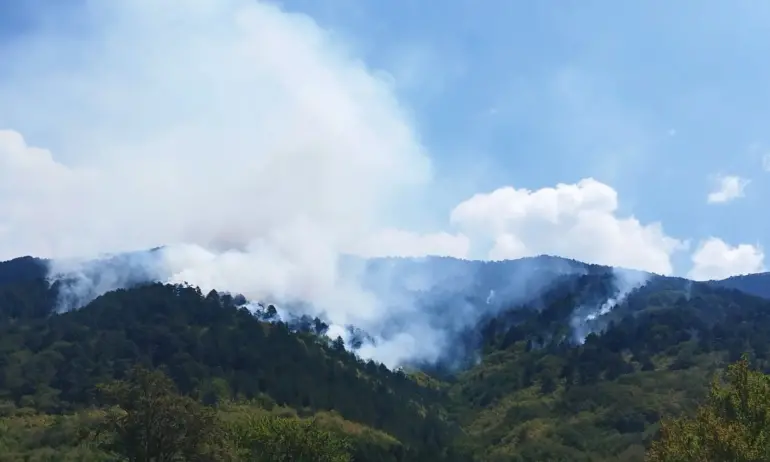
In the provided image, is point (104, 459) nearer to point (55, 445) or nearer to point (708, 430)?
point (55, 445)

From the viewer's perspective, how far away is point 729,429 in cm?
5244

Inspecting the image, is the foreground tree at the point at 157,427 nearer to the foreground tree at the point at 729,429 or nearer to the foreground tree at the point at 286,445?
the foreground tree at the point at 286,445

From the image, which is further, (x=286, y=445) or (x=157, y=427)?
(x=286, y=445)

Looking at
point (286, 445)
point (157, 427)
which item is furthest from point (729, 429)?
point (286, 445)

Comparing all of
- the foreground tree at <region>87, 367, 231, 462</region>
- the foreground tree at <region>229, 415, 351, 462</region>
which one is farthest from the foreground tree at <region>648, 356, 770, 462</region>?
the foreground tree at <region>229, 415, 351, 462</region>

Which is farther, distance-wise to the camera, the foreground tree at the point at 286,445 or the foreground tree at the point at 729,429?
the foreground tree at the point at 286,445

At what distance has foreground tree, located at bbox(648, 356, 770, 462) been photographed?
52375 mm

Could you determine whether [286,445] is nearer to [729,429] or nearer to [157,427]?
[157,427]

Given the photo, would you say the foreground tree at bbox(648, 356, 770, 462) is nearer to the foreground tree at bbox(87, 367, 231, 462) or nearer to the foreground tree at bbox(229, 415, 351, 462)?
the foreground tree at bbox(87, 367, 231, 462)

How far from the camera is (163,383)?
73.2m

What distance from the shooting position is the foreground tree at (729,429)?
52375 millimetres

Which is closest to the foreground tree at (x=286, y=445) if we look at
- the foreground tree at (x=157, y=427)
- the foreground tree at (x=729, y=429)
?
the foreground tree at (x=157, y=427)

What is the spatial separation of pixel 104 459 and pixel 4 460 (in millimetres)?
40692

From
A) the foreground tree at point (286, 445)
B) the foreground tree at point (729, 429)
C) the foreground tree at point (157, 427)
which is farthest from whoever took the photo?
the foreground tree at point (286, 445)
